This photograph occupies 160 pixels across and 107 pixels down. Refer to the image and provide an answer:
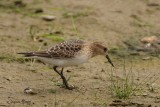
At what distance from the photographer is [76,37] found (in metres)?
11.0

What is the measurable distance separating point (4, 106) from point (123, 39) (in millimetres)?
3827

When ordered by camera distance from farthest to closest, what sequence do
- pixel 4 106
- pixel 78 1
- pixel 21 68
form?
pixel 78 1, pixel 21 68, pixel 4 106

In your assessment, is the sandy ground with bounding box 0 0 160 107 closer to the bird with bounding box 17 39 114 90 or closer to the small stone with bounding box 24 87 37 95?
the small stone with bounding box 24 87 37 95

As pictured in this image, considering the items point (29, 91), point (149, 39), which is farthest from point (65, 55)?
point (149, 39)

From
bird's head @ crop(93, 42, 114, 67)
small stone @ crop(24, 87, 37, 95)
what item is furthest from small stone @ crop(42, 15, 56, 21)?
small stone @ crop(24, 87, 37, 95)

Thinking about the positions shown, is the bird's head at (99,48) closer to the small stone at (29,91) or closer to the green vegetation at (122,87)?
the green vegetation at (122,87)

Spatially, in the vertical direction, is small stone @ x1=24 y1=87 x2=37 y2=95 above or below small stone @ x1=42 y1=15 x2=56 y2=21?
below

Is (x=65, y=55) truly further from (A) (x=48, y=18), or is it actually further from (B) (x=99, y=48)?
(A) (x=48, y=18)

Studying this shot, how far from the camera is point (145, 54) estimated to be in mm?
10492

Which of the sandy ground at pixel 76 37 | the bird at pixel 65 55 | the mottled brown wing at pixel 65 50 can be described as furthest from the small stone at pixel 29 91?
the mottled brown wing at pixel 65 50

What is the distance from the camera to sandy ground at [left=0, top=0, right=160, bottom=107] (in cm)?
830

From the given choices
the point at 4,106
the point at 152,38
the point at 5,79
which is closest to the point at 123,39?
the point at 152,38

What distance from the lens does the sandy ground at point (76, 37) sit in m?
8.30

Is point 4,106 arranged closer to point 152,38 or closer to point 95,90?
point 95,90
